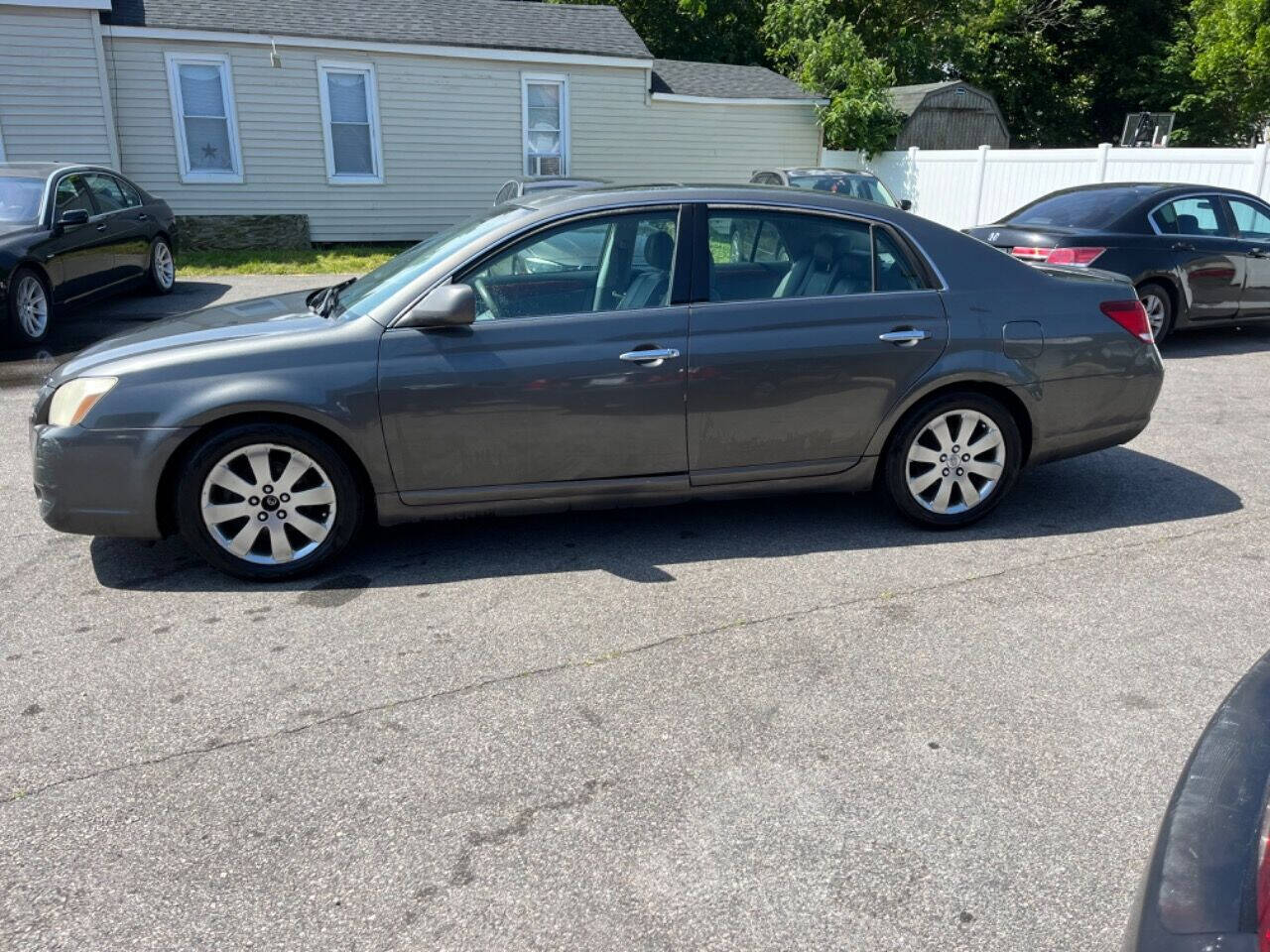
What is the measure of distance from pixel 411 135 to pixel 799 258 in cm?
1523

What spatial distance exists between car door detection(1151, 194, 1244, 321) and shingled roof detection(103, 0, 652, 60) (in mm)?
11939

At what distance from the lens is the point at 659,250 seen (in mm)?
4680

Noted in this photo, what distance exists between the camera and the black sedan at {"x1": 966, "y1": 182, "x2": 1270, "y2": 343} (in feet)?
30.4

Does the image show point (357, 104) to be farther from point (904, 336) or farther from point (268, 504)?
point (904, 336)

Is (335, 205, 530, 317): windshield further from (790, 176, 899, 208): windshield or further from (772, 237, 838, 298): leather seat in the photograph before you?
(790, 176, 899, 208): windshield

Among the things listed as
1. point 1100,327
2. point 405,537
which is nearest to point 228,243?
point 405,537

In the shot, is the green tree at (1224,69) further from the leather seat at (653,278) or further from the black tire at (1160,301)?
the leather seat at (653,278)

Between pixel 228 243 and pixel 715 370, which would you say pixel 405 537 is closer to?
pixel 715 370

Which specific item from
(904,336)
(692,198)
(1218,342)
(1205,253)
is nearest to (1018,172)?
(1218,342)

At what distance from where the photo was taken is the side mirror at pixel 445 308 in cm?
427

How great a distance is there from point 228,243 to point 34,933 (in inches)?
650

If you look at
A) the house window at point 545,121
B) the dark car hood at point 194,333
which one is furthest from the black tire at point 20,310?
the house window at point 545,121

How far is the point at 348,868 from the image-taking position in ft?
8.87

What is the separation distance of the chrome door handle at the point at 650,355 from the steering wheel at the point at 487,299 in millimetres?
551
